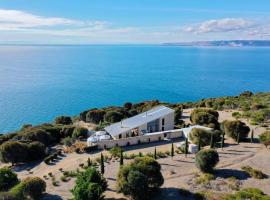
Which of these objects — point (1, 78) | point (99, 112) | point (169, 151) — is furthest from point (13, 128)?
point (1, 78)

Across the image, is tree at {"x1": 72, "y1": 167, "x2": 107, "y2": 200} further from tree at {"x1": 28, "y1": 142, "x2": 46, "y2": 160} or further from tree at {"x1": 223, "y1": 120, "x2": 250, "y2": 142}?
tree at {"x1": 223, "y1": 120, "x2": 250, "y2": 142}

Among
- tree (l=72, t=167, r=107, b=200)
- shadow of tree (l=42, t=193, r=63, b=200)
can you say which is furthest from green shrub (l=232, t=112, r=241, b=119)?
shadow of tree (l=42, t=193, r=63, b=200)

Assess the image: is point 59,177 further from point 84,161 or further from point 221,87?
point 221,87

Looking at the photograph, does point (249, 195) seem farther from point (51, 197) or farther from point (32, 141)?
point (32, 141)

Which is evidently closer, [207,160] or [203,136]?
[207,160]

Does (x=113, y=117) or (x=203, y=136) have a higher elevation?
(x=203, y=136)

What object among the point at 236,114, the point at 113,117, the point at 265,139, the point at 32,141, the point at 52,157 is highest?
the point at 265,139

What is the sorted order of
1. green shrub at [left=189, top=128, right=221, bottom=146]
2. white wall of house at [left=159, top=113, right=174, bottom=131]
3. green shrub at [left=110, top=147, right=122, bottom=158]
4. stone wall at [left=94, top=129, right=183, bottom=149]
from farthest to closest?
white wall of house at [left=159, top=113, right=174, bottom=131] → stone wall at [left=94, top=129, right=183, bottom=149] → green shrub at [left=189, top=128, right=221, bottom=146] → green shrub at [left=110, top=147, right=122, bottom=158]

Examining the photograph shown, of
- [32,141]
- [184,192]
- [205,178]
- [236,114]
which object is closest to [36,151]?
[32,141]
